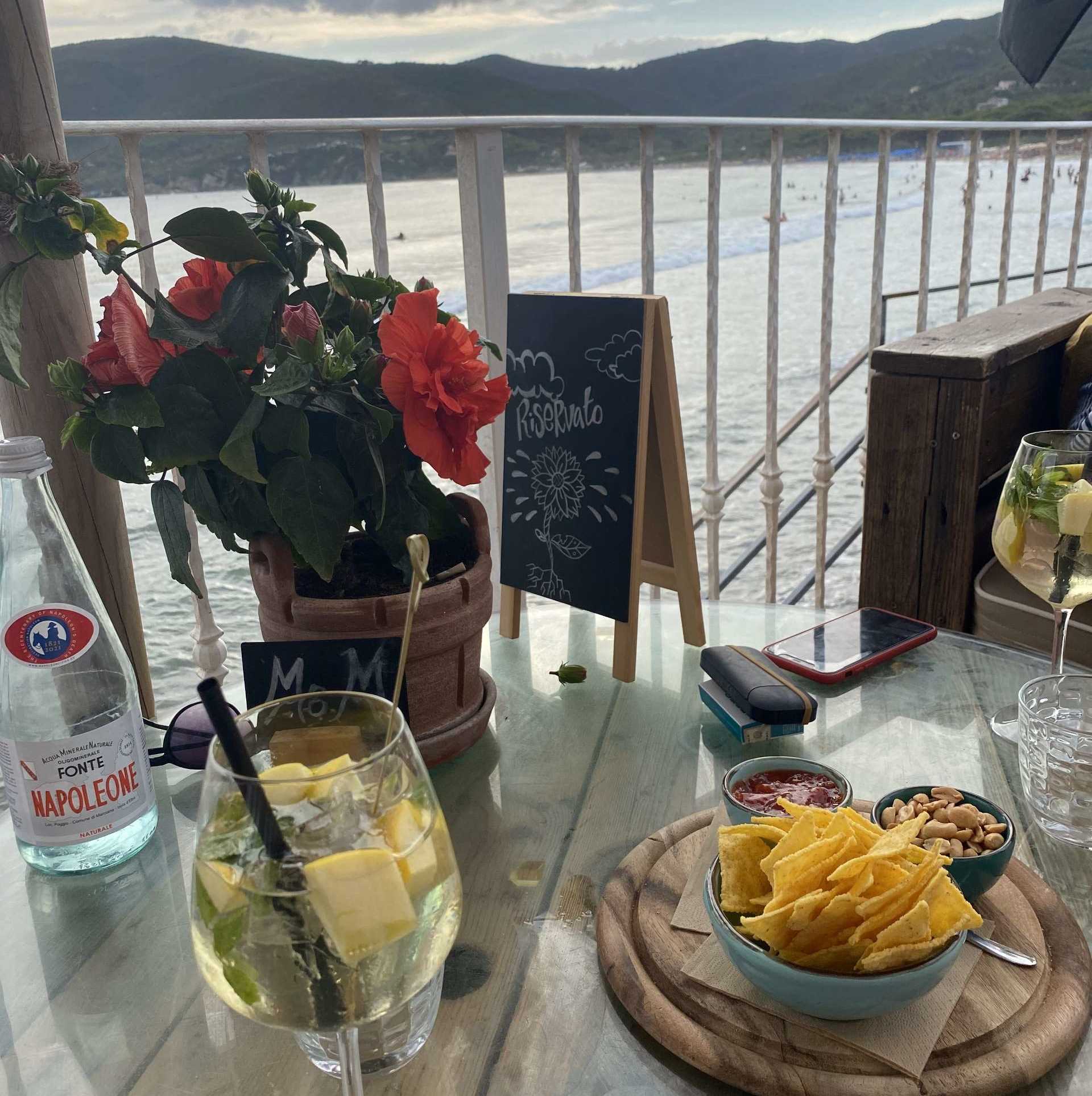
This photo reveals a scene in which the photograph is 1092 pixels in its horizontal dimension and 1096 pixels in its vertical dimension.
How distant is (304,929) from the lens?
384 millimetres

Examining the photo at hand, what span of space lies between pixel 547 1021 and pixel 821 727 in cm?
45

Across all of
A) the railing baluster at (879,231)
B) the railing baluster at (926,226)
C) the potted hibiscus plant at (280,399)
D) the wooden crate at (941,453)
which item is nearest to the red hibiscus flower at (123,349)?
the potted hibiscus plant at (280,399)

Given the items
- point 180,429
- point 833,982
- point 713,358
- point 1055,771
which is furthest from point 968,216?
point 833,982

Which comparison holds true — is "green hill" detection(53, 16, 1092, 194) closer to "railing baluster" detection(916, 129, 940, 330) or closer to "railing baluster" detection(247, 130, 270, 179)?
"railing baluster" detection(247, 130, 270, 179)

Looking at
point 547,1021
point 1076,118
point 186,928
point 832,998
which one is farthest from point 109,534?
point 1076,118

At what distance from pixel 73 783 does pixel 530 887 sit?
0.35m

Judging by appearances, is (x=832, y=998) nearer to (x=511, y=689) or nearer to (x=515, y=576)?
(x=511, y=689)

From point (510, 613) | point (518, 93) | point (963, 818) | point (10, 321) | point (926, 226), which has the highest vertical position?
point (518, 93)

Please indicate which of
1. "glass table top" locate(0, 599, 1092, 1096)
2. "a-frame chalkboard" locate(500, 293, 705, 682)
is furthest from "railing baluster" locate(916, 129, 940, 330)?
"glass table top" locate(0, 599, 1092, 1096)

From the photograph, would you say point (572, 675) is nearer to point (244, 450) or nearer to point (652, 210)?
point (244, 450)

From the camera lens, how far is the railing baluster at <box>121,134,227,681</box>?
1353 millimetres

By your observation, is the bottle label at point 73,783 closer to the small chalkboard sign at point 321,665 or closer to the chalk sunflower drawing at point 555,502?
the small chalkboard sign at point 321,665

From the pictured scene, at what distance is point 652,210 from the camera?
1.96 metres

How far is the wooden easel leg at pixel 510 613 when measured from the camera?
121 cm
